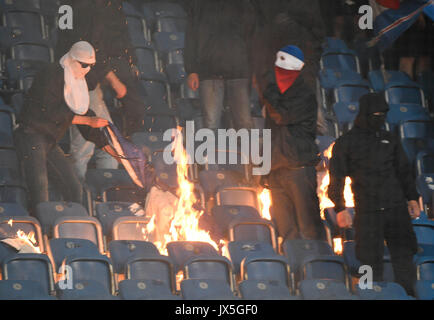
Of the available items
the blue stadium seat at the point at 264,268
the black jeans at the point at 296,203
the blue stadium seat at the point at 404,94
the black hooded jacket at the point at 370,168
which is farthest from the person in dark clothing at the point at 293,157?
the blue stadium seat at the point at 404,94

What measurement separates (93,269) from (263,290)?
105 centimetres

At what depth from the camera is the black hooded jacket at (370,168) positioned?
23.9 ft

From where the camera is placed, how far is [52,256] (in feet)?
22.5

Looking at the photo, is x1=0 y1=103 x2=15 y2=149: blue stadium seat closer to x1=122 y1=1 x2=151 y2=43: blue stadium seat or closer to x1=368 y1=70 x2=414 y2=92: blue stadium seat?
x1=122 y1=1 x2=151 y2=43: blue stadium seat

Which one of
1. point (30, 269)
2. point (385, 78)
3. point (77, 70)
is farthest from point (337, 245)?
point (385, 78)

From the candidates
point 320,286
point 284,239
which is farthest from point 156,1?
point 320,286

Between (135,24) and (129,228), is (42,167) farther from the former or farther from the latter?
(135,24)

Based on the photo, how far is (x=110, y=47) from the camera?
8633 millimetres

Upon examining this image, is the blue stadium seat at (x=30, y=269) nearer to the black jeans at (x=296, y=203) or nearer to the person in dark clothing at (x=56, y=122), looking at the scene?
the person in dark clothing at (x=56, y=122)

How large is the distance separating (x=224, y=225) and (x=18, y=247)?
1.55 metres

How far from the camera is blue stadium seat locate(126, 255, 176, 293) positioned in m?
6.81

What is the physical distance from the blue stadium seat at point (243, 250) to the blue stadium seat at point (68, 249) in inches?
36.5

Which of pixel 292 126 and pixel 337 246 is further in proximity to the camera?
pixel 337 246

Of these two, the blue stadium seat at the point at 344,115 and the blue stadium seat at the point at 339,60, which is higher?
the blue stadium seat at the point at 339,60
